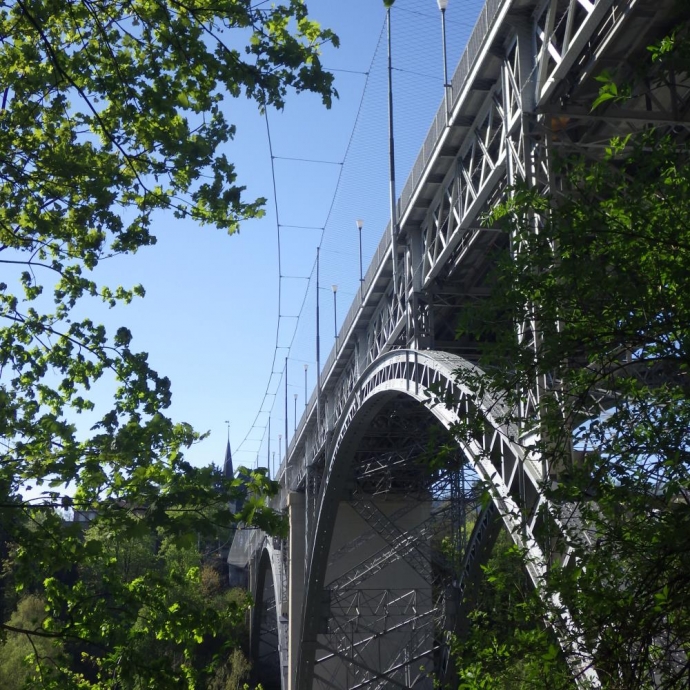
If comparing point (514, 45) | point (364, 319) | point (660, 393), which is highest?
point (364, 319)

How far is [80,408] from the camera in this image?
9.31 meters

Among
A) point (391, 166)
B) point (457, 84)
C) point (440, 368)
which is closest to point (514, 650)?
point (440, 368)

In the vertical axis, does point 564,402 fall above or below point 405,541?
below

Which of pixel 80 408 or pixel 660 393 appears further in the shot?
pixel 80 408

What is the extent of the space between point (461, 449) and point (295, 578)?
18.9 meters

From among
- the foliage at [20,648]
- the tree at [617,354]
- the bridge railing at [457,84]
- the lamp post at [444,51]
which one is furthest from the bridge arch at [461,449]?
the foliage at [20,648]

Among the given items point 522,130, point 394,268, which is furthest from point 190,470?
point 394,268

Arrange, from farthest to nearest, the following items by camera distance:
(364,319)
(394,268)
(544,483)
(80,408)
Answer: (364,319), (394,268), (80,408), (544,483)

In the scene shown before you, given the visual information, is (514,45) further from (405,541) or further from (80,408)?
(405,541)

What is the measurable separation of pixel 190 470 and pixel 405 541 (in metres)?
23.7

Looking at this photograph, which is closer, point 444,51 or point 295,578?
point 444,51

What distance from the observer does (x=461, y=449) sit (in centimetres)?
1809

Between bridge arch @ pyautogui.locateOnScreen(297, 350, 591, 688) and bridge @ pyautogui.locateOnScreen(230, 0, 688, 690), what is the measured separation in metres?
0.05

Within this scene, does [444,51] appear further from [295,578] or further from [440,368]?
[295,578]
